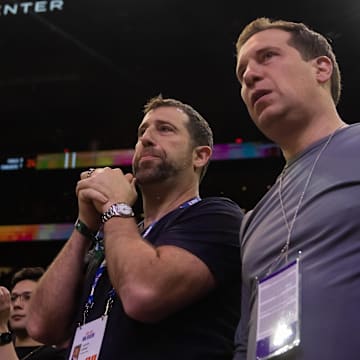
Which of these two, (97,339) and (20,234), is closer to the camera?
(97,339)

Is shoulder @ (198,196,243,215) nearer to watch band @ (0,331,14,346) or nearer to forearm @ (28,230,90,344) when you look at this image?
forearm @ (28,230,90,344)

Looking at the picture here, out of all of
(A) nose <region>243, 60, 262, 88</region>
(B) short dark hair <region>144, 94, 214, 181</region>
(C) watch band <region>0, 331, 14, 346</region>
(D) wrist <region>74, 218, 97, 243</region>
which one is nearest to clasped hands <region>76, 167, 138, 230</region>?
(D) wrist <region>74, 218, 97, 243</region>

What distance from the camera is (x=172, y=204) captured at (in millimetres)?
1566

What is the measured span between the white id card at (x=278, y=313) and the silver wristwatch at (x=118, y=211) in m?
0.43

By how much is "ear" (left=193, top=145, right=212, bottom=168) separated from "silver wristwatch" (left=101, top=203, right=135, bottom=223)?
33 centimetres

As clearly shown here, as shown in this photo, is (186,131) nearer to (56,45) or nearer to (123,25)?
(123,25)

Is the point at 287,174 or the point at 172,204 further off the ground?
the point at 172,204

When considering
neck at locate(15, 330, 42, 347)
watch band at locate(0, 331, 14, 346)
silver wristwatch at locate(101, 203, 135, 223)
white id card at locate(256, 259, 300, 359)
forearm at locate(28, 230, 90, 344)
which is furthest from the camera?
neck at locate(15, 330, 42, 347)

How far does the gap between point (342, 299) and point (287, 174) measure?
34 cm

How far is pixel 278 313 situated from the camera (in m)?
0.95

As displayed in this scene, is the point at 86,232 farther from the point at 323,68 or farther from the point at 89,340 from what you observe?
the point at 323,68

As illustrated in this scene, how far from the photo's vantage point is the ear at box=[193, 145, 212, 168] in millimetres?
1656

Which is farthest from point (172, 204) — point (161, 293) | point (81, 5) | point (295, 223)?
point (81, 5)

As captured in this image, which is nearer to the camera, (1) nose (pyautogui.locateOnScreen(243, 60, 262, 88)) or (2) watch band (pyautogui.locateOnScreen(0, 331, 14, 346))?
(1) nose (pyautogui.locateOnScreen(243, 60, 262, 88))
